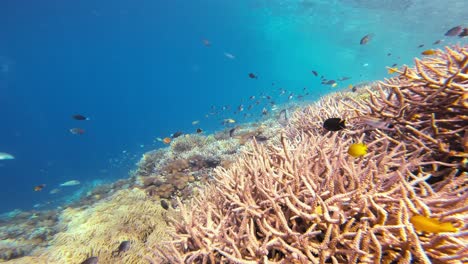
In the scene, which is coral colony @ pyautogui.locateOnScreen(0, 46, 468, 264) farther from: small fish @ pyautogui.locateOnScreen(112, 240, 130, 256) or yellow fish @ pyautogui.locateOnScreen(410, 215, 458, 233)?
small fish @ pyautogui.locateOnScreen(112, 240, 130, 256)

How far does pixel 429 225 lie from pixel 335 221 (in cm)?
57

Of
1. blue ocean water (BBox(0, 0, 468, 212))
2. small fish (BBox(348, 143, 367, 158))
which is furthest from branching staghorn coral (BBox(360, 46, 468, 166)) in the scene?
blue ocean water (BBox(0, 0, 468, 212))

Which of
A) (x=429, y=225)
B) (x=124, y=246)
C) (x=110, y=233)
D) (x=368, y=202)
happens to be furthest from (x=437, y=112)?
(x=110, y=233)

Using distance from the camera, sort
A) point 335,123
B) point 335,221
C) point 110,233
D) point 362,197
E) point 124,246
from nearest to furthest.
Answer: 1. point 335,221
2. point 362,197
3. point 335,123
4. point 124,246
5. point 110,233

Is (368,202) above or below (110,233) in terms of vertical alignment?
below

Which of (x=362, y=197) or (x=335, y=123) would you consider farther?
(x=335, y=123)

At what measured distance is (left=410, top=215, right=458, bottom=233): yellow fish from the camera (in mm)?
1494

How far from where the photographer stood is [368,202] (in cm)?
190

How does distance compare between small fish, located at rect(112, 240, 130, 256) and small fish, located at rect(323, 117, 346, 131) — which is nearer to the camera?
small fish, located at rect(323, 117, 346, 131)

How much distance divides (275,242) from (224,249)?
1.69 ft

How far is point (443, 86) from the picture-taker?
A: 8.02 feet

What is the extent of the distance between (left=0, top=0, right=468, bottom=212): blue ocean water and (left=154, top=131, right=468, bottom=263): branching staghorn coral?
49.5ft

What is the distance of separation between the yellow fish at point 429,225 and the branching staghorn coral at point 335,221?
1.9 inches

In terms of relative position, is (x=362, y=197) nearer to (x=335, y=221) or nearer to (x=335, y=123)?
(x=335, y=221)
